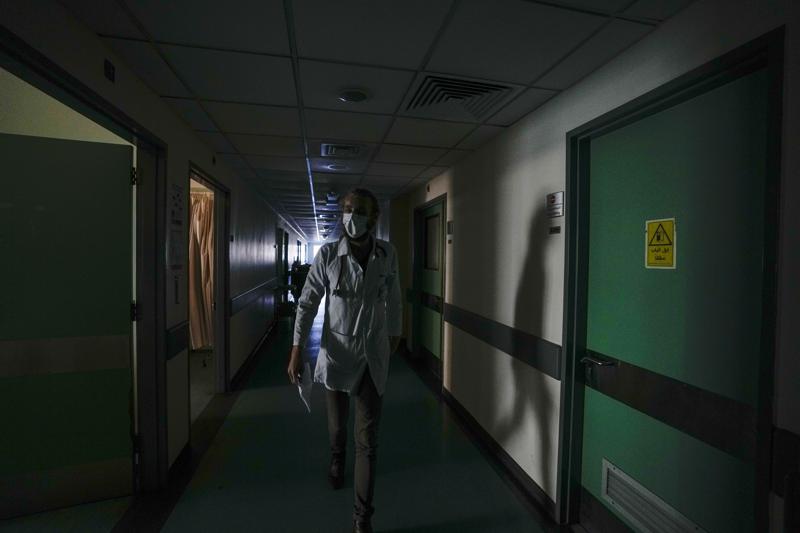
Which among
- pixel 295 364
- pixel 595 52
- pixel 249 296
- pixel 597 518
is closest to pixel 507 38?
pixel 595 52

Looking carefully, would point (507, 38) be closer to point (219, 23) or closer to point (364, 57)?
point (364, 57)

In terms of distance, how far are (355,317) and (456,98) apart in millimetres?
1417

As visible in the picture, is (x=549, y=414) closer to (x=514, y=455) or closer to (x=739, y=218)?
(x=514, y=455)

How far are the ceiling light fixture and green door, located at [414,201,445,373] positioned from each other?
218 cm

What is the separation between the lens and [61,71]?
4.52 ft

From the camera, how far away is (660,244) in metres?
1.57

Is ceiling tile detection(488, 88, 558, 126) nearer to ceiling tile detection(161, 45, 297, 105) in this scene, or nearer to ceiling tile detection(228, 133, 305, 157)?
ceiling tile detection(161, 45, 297, 105)

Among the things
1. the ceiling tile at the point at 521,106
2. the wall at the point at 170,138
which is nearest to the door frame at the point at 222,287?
the wall at the point at 170,138

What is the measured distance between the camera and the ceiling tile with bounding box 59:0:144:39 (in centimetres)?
139

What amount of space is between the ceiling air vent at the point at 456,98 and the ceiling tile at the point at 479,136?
22 centimetres

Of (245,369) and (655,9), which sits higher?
(655,9)

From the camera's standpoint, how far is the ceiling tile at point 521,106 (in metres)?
2.12

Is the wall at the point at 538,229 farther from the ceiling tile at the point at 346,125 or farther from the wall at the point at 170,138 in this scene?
the wall at the point at 170,138

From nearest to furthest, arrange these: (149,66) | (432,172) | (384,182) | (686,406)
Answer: (686,406)
(149,66)
(432,172)
(384,182)
